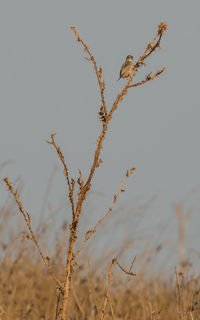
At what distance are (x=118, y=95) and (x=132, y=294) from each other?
3051mm

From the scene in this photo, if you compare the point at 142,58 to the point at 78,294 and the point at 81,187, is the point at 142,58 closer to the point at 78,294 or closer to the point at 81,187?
the point at 81,187

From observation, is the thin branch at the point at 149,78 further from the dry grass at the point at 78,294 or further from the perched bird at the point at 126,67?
the dry grass at the point at 78,294

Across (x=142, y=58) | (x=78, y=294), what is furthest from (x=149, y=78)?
(x=78, y=294)

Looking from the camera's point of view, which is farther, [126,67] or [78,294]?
[78,294]

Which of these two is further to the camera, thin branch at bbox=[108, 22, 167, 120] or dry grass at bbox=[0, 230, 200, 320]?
dry grass at bbox=[0, 230, 200, 320]

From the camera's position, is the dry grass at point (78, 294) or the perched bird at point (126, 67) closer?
the perched bird at point (126, 67)

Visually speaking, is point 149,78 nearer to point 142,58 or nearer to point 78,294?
point 142,58

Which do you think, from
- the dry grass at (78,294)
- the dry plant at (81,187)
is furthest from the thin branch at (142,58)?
the dry grass at (78,294)

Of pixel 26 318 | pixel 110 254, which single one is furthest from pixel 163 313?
pixel 26 318

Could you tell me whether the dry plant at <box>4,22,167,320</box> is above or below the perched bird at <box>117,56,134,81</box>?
below

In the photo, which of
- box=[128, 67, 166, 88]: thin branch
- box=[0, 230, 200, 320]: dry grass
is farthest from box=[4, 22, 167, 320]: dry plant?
box=[0, 230, 200, 320]: dry grass

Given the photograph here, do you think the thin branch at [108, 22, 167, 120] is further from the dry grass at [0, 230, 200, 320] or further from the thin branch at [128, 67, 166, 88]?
the dry grass at [0, 230, 200, 320]

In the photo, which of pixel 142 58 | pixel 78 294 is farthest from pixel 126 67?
pixel 78 294

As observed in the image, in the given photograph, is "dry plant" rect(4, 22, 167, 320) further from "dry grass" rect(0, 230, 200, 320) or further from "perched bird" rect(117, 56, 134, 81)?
"dry grass" rect(0, 230, 200, 320)
